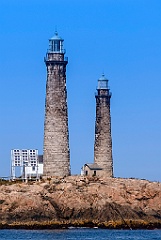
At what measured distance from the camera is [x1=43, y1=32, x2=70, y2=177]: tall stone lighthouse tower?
389ft

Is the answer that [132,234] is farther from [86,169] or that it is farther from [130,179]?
[86,169]

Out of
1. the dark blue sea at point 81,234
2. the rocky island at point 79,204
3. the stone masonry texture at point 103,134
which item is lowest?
the dark blue sea at point 81,234

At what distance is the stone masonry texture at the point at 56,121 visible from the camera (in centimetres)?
11862

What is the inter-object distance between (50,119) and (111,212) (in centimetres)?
1333

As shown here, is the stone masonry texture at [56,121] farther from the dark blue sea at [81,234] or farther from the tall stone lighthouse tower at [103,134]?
the dark blue sea at [81,234]

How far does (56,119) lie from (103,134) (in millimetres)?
13288

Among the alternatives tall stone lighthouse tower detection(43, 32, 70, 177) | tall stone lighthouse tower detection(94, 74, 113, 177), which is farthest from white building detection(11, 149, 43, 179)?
tall stone lighthouse tower detection(94, 74, 113, 177)

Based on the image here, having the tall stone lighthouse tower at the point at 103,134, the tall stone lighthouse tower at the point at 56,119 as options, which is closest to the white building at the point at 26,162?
the tall stone lighthouse tower at the point at 56,119

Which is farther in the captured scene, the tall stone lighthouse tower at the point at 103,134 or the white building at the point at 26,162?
the tall stone lighthouse tower at the point at 103,134

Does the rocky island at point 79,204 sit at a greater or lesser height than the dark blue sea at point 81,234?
greater

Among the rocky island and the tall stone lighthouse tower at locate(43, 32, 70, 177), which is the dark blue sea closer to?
the rocky island

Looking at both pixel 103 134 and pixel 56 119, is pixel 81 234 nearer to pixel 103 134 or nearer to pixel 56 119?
pixel 56 119

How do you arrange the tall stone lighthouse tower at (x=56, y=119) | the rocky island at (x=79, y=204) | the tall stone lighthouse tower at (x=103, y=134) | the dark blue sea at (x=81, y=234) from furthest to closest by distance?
the tall stone lighthouse tower at (x=103, y=134) < the tall stone lighthouse tower at (x=56, y=119) < the rocky island at (x=79, y=204) < the dark blue sea at (x=81, y=234)

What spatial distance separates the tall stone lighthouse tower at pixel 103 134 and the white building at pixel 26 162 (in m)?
11.1
